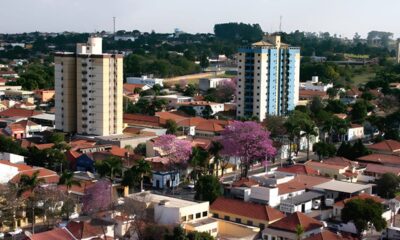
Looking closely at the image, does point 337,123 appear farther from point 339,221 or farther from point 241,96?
point 339,221

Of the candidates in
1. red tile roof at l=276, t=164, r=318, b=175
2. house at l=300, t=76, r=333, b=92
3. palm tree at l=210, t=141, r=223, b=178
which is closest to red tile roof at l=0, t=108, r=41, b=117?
palm tree at l=210, t=141, r=223, b=178

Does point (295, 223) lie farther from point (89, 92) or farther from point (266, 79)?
point (266, 79)

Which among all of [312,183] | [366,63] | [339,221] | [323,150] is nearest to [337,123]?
[323,150]

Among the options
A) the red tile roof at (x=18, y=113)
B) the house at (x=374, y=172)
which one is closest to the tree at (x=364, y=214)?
the house at (x=374, y=172)

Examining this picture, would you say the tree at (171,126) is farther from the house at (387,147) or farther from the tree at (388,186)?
the tree at (388,186)

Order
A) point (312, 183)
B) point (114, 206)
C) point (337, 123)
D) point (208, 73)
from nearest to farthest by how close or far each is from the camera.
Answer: point (114, 206), point (312, 183), point (337, 123), point (208, 73)
